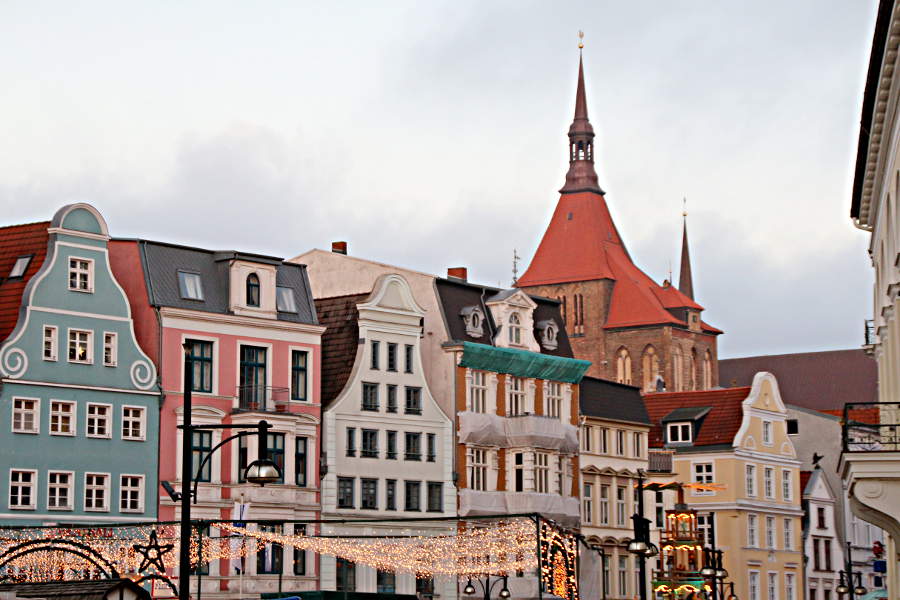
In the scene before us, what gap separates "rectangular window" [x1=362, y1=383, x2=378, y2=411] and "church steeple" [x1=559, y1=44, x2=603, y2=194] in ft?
337

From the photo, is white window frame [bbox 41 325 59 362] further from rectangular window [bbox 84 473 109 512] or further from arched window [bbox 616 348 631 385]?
arched window [bbox 616 348 631 385]

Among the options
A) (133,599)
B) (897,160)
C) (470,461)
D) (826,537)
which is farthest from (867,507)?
(826,537)

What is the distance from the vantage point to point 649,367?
162 meters

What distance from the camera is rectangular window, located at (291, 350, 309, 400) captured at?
218 ft

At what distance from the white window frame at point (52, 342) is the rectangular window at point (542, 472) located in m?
24.2

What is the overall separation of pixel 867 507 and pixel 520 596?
43291 millimetres

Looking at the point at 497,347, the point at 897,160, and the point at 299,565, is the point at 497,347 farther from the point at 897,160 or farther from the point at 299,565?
the point at 897,160

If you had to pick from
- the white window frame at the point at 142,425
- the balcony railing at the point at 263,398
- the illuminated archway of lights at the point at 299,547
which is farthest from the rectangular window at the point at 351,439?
the white window frame at the point at 142,425

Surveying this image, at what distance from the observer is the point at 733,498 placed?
89375 mm

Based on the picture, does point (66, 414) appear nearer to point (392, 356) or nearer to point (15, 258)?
point (15, 258)

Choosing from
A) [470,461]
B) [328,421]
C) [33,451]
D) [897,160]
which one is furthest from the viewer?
[470,461]

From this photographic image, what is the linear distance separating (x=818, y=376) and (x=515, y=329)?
371ft

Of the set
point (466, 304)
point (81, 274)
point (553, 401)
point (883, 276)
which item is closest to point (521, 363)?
point (553, 401)

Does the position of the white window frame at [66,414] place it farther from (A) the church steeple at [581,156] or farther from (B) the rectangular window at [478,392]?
(A) the church steeple at [581,156]
